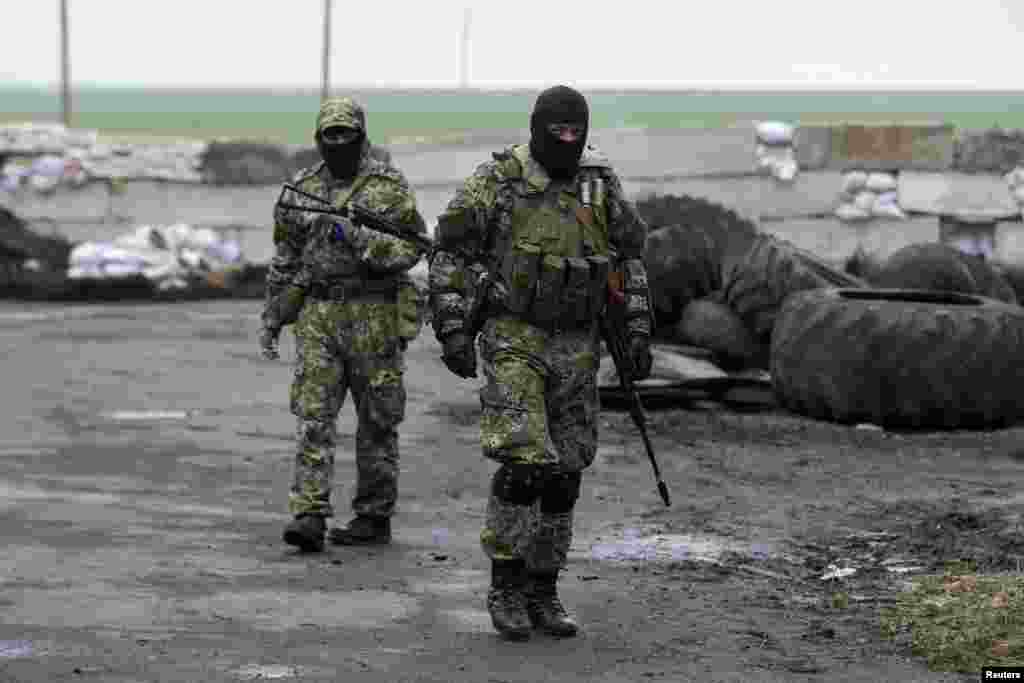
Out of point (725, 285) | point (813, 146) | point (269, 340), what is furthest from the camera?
point (813, 146)

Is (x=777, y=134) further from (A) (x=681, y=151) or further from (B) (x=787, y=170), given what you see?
(A) (x=681, y=151)

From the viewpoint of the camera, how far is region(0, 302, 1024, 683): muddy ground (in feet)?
23.7

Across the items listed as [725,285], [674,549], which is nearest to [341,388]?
[674,549]

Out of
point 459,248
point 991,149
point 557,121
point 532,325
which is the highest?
point 557,121

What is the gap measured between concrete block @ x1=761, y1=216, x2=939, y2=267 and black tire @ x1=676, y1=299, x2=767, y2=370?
21.7 ft

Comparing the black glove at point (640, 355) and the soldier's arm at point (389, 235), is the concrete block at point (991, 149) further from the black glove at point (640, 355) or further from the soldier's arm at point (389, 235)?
the black glove at point (640, 355)

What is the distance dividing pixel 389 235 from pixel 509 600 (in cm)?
220

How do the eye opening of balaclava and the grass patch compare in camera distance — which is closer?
the grass patch

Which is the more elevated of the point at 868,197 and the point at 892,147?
the point at 892,147

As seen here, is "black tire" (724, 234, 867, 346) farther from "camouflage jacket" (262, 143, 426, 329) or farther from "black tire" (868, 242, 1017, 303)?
"camouflage jacket" (262, 143, 426, 329)

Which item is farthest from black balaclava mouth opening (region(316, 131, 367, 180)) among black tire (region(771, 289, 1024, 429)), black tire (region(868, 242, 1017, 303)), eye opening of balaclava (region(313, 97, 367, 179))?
black tire (region(868, 242, 1017, 303))

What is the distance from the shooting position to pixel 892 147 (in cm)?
2311

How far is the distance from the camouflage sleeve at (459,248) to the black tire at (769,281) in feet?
29.1

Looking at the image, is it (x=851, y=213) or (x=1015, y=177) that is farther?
(x=851, y=213)
